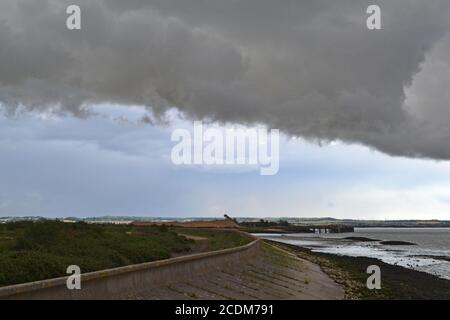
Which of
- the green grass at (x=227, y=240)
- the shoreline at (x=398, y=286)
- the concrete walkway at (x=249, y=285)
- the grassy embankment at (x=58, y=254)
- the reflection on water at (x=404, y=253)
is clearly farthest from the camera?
the reflection on water at (x=404, y=253)

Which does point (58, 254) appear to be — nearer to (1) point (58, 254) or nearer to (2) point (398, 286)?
(1) point (58, 254)

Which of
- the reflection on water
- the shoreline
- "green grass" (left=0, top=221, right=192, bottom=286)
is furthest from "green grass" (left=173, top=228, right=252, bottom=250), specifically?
the reflection on water

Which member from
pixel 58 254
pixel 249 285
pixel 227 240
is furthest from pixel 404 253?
pixel 58 254

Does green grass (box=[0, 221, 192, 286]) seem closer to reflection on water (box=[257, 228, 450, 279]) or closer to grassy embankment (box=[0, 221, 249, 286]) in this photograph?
grassy embankment (box=[0, 221, 249, 286])

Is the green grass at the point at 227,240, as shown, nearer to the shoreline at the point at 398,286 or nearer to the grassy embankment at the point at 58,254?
the grassy embankment at the point at 58,254

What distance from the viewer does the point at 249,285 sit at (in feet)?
73.6

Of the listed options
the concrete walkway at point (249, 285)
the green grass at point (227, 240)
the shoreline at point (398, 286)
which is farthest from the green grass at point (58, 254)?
the shoreline at point (398, 286)

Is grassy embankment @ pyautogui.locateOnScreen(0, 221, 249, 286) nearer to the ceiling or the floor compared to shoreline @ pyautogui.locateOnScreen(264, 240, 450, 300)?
nearer to the ceiling

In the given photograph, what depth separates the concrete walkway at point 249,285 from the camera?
17312 mm

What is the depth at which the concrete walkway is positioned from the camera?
17.3 meters
